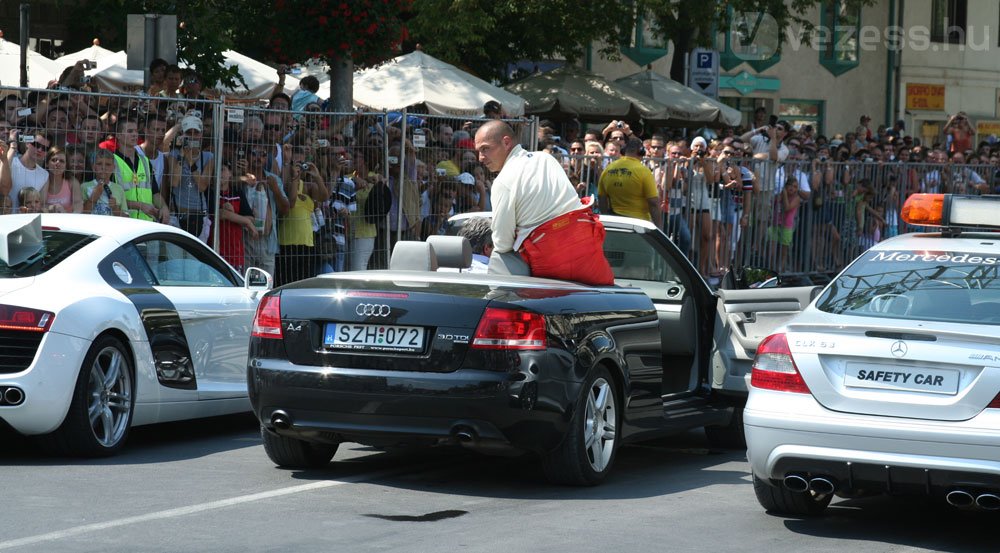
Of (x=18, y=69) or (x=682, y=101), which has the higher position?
(x=682, y=101)

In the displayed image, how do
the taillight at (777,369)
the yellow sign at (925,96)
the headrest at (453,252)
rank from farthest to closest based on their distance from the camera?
the yellow sign at (925,96) < the headrest at (453,252) < the taillight at (777,369)

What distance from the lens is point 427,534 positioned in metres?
6.87

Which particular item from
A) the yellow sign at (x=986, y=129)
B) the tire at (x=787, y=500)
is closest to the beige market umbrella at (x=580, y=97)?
the tire at (x=787, y=500)

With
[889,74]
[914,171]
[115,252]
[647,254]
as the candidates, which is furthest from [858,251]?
[889,74]

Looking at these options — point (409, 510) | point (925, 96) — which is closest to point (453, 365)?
point (409, 510)

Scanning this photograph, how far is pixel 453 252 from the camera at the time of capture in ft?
28.5

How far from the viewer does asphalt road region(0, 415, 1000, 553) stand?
264 inches

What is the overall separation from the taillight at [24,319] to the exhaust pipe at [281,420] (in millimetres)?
1370

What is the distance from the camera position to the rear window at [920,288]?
7.25m

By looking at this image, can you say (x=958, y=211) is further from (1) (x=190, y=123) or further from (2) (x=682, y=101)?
(2) (x=682, y=101)

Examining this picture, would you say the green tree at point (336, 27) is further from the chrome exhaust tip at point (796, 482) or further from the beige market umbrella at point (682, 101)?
the chrome exhaust tip at point (796, 482)

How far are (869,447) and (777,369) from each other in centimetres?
58

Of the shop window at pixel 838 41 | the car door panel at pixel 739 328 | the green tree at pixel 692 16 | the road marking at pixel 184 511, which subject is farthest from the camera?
the shop window at pixel 838 41

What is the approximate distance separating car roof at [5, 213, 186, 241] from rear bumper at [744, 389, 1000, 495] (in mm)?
4059
